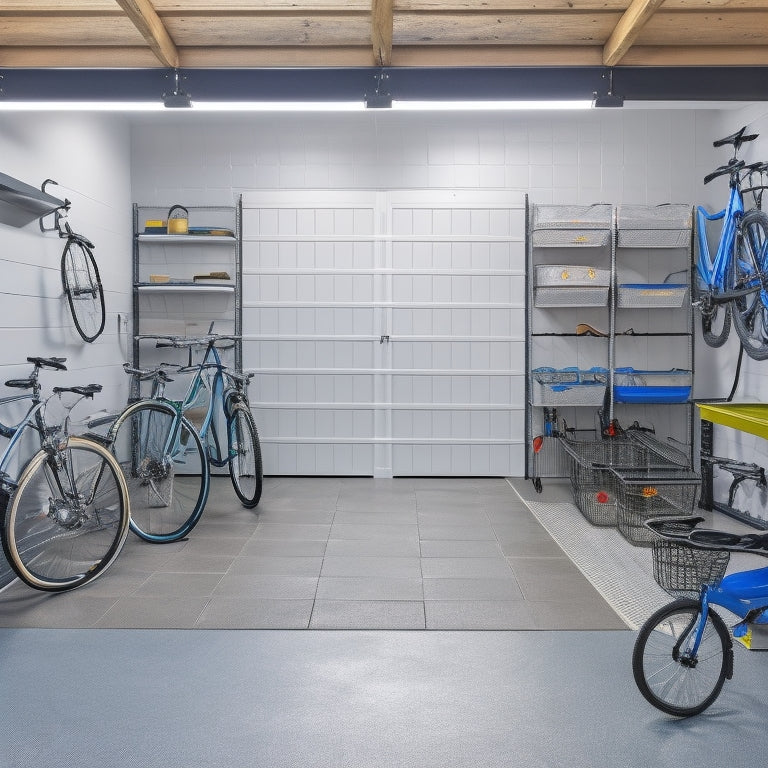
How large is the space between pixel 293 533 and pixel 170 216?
9.99 feet

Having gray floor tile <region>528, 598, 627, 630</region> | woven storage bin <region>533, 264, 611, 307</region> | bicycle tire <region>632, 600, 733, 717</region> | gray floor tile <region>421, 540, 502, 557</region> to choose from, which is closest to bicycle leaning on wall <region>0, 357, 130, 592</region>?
gray floor tile <region>421, 540, 502, 557</region>

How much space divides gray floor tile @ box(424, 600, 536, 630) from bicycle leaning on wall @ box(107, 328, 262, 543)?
1.81 meters

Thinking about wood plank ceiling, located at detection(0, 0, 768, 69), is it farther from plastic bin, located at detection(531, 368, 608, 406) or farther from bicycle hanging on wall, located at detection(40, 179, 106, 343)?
plastic bin, located at detection(531, 368, 608, 406)

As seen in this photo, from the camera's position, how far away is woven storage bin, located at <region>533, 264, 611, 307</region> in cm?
604

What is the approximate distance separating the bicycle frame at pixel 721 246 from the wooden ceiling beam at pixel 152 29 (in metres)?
3.72

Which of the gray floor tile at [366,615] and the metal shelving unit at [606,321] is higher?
the metal shelving unit at [606,321]

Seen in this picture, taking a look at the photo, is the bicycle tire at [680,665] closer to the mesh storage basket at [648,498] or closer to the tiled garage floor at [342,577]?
the tiled garage floor at [342,577]

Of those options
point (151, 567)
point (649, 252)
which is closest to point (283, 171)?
point (649, 252)

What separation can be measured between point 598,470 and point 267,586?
9.18ft

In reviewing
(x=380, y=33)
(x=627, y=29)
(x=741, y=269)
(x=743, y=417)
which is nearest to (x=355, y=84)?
(x=380, y=33)

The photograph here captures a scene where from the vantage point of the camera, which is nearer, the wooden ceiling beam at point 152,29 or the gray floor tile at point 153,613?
the wooden ceiling beam at point 152,29

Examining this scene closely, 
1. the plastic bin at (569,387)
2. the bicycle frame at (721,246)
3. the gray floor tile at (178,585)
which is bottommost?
the gray floor tile at (178,585)

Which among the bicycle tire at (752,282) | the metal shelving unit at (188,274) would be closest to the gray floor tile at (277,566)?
the metal shelving unit at (188,274)

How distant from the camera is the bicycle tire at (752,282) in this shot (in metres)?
4.84
